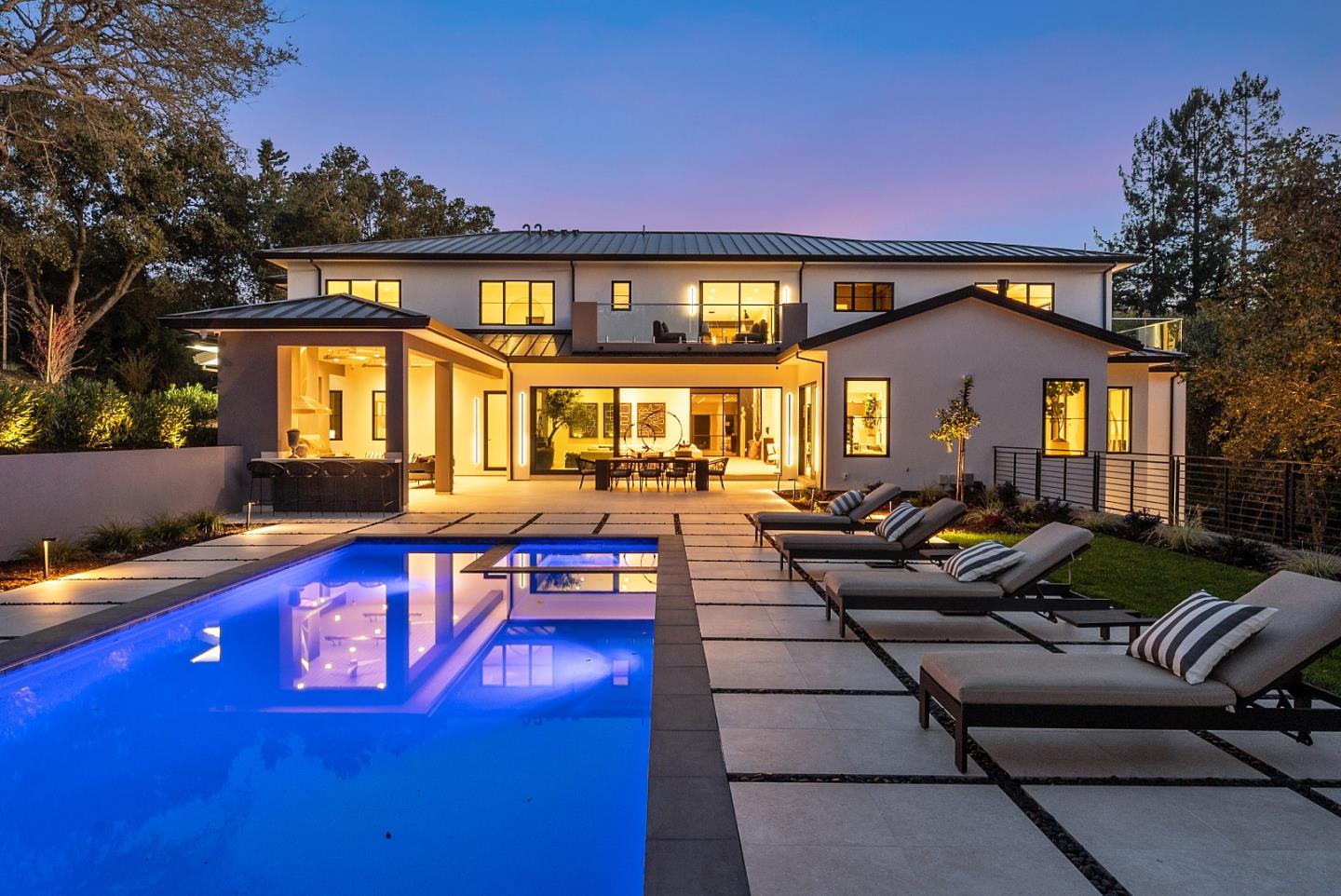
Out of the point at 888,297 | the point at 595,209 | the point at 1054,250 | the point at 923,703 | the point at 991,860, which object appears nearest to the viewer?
the point at 991,860

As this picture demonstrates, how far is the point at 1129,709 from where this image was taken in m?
3.45

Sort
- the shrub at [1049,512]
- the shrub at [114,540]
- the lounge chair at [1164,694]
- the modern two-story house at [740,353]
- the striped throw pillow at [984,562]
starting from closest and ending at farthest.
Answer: the lounge chair at [1164,694] → the striped throw pillow at [984,562] → the shrub at [114,540] → the shrub at [1049,512] → the modern two-story house at [740,353]

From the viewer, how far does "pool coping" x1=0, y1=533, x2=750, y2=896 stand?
2683mm

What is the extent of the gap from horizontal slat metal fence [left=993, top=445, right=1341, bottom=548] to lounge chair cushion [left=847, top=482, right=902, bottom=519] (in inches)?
149

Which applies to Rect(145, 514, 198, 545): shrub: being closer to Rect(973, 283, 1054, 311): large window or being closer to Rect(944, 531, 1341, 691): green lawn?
Rect(944, 531, 1341, 691): green lawn

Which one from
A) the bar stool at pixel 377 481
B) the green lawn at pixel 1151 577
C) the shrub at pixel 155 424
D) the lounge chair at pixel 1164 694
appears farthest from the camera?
the bar stool at pixel 377 481

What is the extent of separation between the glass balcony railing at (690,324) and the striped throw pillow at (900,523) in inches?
459

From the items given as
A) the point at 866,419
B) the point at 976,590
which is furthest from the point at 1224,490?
the point at 866,419

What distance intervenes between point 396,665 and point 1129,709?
5007 mm

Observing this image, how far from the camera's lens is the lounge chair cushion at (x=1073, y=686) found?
3.44 meters

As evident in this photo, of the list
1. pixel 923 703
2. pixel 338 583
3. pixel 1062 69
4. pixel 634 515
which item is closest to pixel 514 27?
pixel 1062 69

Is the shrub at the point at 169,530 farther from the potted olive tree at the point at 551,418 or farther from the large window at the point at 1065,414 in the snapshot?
the large window at the point at 1065,414

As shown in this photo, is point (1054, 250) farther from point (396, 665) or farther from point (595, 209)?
point (595, 209)

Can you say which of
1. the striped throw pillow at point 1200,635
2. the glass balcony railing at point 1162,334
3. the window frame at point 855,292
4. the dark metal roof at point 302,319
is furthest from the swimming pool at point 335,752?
the glass balcony railing at point 1162,334
